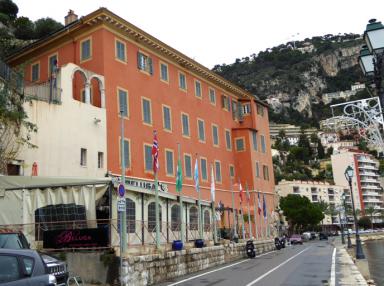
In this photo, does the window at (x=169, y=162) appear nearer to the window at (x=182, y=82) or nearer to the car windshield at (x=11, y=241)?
the window at (x=182, y=82)

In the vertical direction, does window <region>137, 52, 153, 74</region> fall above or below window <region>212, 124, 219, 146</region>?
above

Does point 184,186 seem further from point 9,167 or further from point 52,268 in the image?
point 52,268

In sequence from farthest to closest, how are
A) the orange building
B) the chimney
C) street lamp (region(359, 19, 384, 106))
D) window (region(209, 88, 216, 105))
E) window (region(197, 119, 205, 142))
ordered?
window (region(209, 88, 216, 105)), window (region(197, 119, 205, 142)), the chimney, the orange building, street lamp (region(359, 19, 384, 106))

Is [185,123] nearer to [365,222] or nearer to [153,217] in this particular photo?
[153,217]

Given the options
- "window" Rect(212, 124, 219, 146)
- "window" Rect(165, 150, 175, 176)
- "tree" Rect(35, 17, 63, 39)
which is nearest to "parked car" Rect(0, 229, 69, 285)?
"window" Rect(165, 150, 175, 176)

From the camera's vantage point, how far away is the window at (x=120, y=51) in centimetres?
3594

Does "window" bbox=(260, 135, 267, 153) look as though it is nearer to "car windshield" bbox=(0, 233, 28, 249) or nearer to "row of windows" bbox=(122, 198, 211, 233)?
"row of windows" bbox=(122, 198, 211, 233)

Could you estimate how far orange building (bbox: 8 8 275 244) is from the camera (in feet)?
113

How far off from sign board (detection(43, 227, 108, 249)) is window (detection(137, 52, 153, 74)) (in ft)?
73.3

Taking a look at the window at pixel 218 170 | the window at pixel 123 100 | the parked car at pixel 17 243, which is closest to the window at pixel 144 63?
the window at pixel 123 100

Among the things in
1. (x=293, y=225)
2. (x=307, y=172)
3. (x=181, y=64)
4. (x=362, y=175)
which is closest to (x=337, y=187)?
(x=362, y=175)

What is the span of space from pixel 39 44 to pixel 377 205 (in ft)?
419

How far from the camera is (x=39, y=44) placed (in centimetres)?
3819

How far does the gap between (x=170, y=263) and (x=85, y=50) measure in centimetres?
2094
